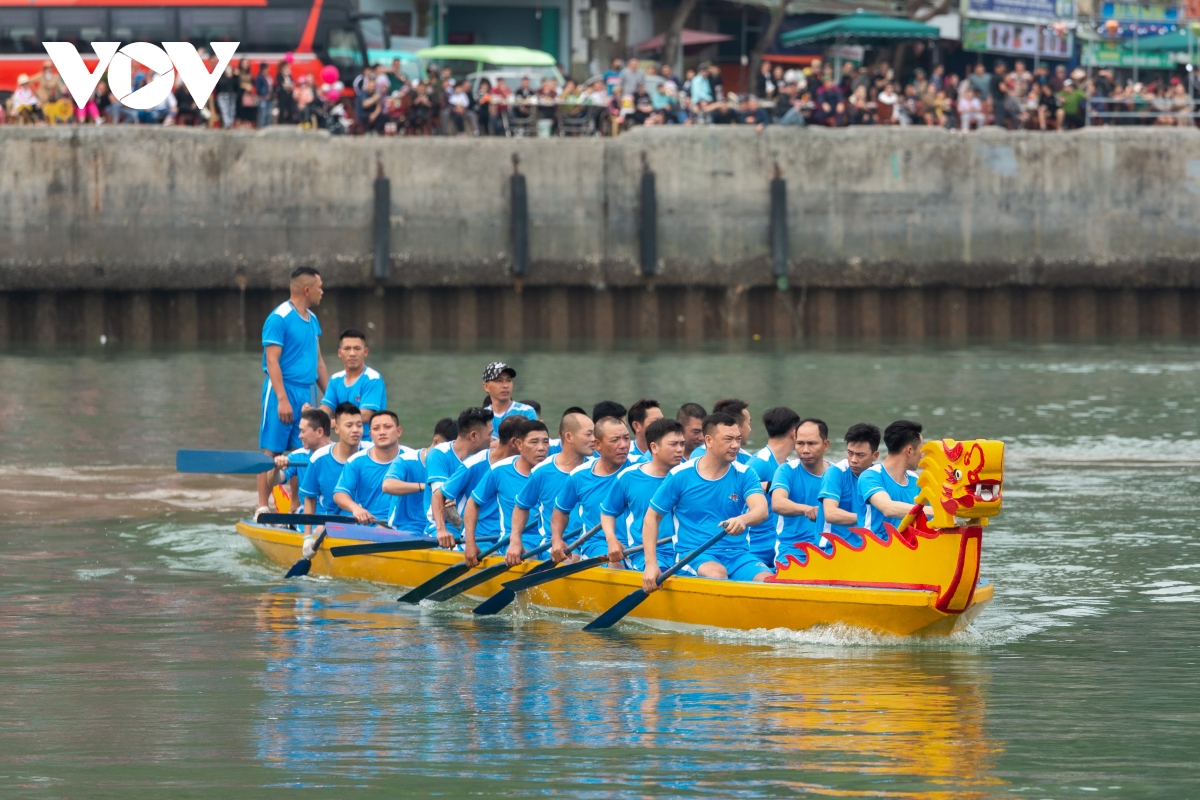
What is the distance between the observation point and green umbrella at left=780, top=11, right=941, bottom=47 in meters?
A: 38.4

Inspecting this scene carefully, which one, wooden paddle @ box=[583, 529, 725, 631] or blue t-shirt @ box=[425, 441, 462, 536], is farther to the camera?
blue t-shirt @ box=[425, 441, 462, 536]

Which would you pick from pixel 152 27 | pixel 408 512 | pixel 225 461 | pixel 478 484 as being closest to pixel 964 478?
pixel 478 484

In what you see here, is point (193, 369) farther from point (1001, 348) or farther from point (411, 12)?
point (411, 12)

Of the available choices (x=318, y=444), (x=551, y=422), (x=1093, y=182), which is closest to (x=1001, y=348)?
(x=1093, y=182)

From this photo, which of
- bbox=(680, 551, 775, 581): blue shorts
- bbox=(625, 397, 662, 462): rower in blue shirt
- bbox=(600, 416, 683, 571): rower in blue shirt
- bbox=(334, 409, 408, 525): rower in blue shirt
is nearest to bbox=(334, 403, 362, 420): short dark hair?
bbox=(334, 409, 408, 525): rower in blue shirt

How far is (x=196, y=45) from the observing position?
30.8m

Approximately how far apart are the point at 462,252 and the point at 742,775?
2093 centimetres

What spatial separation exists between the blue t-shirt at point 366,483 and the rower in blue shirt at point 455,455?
909 mm

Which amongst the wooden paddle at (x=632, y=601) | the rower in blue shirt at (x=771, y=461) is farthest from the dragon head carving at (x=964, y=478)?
the rower in blue shirt at (x=771, y=461)

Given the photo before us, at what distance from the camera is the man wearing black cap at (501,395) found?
42.7ft

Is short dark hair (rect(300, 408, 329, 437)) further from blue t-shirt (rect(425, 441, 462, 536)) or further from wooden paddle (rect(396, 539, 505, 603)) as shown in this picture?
wooden paddle (rect(396, 539, 505, 603))
